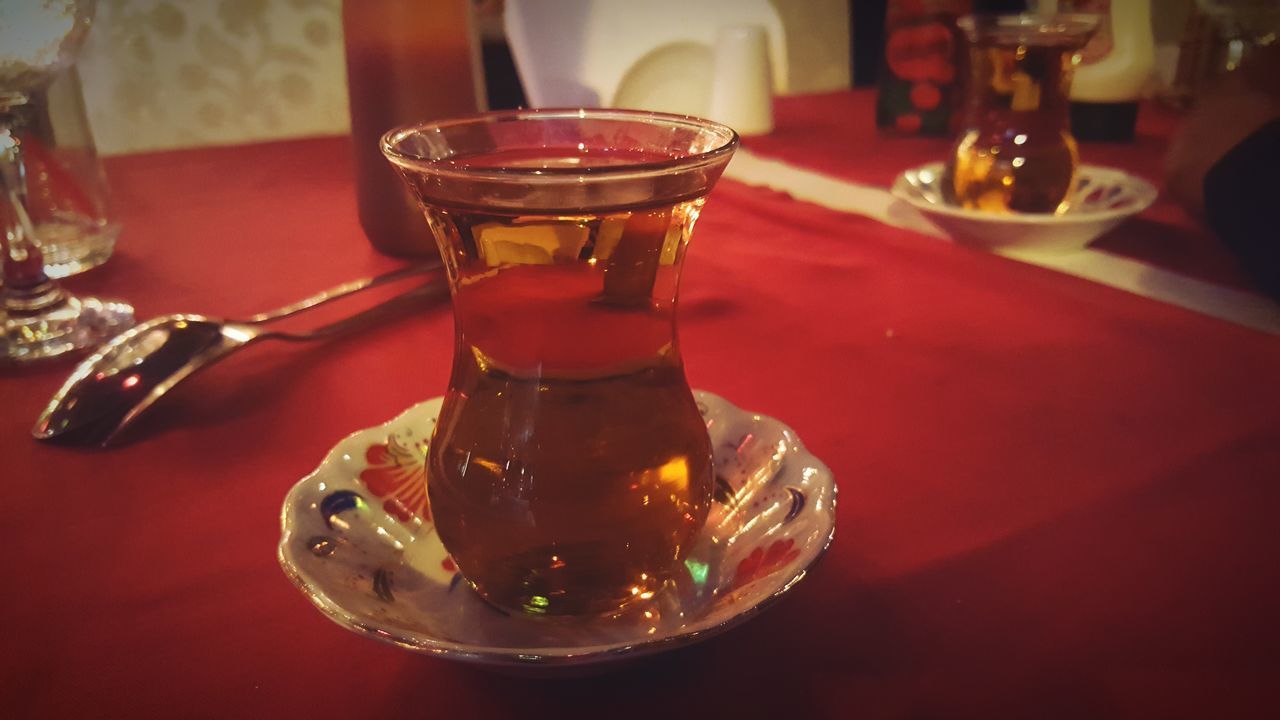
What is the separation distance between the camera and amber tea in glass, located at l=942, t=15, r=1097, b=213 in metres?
0.62

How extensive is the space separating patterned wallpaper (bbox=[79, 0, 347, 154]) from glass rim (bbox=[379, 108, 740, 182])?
3.95 ft

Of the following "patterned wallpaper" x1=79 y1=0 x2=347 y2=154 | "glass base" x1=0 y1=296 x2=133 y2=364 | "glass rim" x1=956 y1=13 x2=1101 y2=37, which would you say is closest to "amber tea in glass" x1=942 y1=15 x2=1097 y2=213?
"glass rim" x1=956 y1=13 x2=1101 y2=37

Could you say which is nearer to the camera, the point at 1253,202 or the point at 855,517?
the point at 855,517

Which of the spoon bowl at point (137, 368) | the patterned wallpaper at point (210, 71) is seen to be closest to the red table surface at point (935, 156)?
the spoon bowl at point (137, 368)

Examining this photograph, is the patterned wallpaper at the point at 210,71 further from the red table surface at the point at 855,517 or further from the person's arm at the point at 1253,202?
the person's arm at the point at 1253,202

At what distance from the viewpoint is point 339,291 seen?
0.57 metres

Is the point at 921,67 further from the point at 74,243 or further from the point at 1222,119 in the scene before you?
the point at 74,243

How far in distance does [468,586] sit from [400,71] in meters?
0.41

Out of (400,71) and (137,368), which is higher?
Result: (400,71)

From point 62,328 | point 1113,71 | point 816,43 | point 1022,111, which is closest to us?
point 62,328

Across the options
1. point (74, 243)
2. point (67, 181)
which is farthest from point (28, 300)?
point (67, 181)

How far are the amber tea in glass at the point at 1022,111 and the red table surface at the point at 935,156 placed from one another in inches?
2.6

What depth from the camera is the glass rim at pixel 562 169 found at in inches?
9.3

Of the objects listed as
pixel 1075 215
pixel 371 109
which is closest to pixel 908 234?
pixel 1075 215
